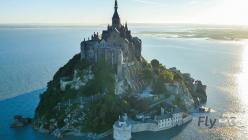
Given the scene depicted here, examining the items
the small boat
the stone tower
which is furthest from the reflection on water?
the stone tower

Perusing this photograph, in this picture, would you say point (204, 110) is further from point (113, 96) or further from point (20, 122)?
point (20, 122)

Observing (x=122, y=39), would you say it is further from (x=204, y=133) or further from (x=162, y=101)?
(x=204, y=133)

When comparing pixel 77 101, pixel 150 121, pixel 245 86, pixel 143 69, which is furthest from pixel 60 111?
pixel 245 86

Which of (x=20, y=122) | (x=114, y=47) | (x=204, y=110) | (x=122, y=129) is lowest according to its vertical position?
(x=20, y=122)

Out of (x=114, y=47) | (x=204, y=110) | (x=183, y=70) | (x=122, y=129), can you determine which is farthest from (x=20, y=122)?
(x=183, y=70)

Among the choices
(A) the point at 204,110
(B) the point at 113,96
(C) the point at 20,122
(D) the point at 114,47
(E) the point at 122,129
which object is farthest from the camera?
(A) the point at 204,110

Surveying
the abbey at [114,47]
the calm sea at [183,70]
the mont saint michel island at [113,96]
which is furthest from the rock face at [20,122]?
the abbey at [114,47]
